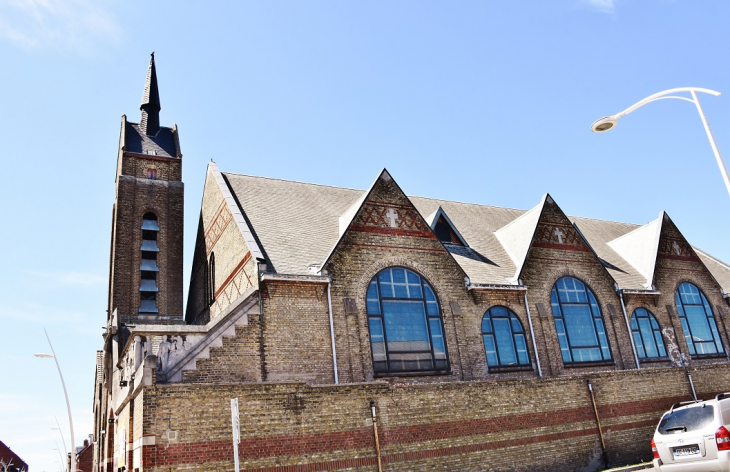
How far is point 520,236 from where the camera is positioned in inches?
962

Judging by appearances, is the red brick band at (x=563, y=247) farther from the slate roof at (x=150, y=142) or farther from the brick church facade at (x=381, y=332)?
the slate roof at (x=150, y=142)

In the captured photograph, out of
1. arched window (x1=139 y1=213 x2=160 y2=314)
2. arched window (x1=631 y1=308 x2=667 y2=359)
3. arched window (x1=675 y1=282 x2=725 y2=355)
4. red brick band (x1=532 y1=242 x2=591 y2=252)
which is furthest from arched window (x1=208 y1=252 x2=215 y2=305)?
arched window (x1=675 y1=282 x2=725 y2=355)

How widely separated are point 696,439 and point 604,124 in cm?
661

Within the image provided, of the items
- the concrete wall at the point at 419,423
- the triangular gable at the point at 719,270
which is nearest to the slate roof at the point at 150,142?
the concrete wall at the point at 419,423

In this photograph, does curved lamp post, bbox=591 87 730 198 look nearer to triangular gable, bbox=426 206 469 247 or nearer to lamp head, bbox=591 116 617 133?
lamp head, bbox=591 116 617 133

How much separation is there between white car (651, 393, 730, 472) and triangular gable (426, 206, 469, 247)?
12.2m

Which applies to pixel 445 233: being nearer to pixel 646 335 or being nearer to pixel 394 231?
pixel 394 231

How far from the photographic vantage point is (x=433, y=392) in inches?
665

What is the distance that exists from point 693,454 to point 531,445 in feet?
21.9

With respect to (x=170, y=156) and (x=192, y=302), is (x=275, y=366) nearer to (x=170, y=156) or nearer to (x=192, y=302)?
(x=192, y=302)

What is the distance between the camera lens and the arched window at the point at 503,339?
20.4 meters

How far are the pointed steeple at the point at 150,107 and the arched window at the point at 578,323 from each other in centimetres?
2107

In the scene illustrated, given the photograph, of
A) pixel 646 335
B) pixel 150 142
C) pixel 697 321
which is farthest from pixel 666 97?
pixel 150 142

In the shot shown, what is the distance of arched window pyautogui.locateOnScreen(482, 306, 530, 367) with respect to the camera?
66.9 feet
